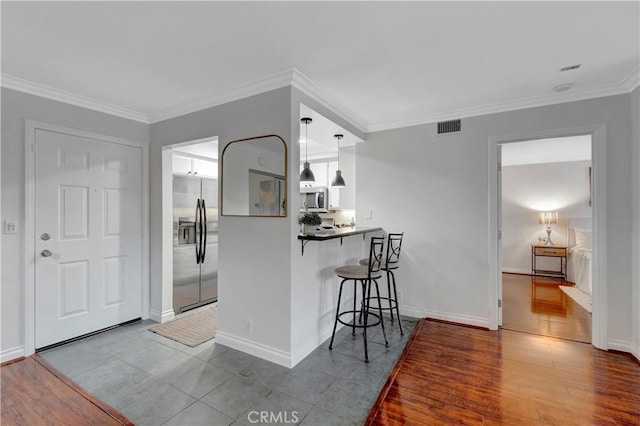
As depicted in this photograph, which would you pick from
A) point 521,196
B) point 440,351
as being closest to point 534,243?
point 521,196

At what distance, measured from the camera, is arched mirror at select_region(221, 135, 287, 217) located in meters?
2.60

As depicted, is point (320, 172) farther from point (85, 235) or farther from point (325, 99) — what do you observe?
point (85, 235)

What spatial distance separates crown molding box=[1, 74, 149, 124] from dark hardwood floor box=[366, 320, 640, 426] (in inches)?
150

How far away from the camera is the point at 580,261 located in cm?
508

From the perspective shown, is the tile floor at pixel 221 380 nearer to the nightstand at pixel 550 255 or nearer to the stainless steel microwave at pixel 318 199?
the stainless steel microwave at pixel 318 199

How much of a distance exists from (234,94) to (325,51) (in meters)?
1.08

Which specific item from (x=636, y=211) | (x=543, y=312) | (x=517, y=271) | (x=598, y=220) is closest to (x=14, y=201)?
(x=598, y=220)

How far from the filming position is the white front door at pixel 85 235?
9.23 feet

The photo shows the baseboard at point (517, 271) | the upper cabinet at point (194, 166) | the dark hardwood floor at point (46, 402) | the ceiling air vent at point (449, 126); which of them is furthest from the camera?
the baseboard at point (517, 271)

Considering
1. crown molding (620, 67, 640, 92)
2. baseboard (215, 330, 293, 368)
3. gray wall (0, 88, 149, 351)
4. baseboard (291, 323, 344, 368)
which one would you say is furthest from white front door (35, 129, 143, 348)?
crown molding (620, 67, 640, 92)

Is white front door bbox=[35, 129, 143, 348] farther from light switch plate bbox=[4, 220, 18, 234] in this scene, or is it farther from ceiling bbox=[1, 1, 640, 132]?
ceiling bbox=[1, 1, 640, 132]

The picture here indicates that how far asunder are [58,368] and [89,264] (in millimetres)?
1021

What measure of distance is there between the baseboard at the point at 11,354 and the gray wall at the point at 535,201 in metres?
7.69

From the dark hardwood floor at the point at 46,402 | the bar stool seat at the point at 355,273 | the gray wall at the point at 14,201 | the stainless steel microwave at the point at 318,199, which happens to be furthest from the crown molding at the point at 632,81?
the gray wall at the point at 14,201
